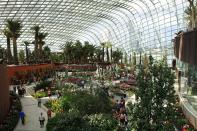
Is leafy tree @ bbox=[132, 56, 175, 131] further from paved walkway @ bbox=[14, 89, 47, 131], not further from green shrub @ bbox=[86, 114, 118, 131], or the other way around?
paved walkway @ bbox=[14, 89, 47, 131]

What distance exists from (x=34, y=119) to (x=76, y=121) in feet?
30.3

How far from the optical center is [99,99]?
37844 millimetres

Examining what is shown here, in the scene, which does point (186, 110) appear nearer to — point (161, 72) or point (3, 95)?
point (161, 72)

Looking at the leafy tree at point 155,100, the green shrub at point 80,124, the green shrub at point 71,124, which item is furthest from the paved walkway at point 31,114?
the leafy tree at point 155,100

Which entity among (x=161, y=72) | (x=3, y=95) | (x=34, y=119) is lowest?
(x=34, y=119)

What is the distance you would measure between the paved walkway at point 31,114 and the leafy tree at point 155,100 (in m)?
14.4

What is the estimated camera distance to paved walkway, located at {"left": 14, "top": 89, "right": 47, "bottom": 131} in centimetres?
3083

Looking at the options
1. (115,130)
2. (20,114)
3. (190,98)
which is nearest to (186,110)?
(190,98)

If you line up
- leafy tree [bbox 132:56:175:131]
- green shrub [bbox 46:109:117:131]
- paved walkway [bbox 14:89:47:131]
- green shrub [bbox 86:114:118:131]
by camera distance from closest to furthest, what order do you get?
leafy tree [bbox 132:56:175:131] → green shrub [bbox 46:109:117:131] → green shrub [bbox 86:114:118:131] → paved walkway [bbox 14:89:47:131]

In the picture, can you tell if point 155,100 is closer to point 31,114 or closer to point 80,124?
point 80,124

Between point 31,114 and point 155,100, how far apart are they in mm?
21617

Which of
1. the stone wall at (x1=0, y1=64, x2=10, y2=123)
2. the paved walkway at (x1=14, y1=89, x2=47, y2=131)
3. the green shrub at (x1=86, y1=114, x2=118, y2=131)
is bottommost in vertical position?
the paved walkway at (x1=14, y1=89, x2=47, y2=131)

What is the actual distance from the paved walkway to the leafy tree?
1438 centimetres

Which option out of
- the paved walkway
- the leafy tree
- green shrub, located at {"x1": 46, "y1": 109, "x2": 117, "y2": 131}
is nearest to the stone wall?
the paved walkway
